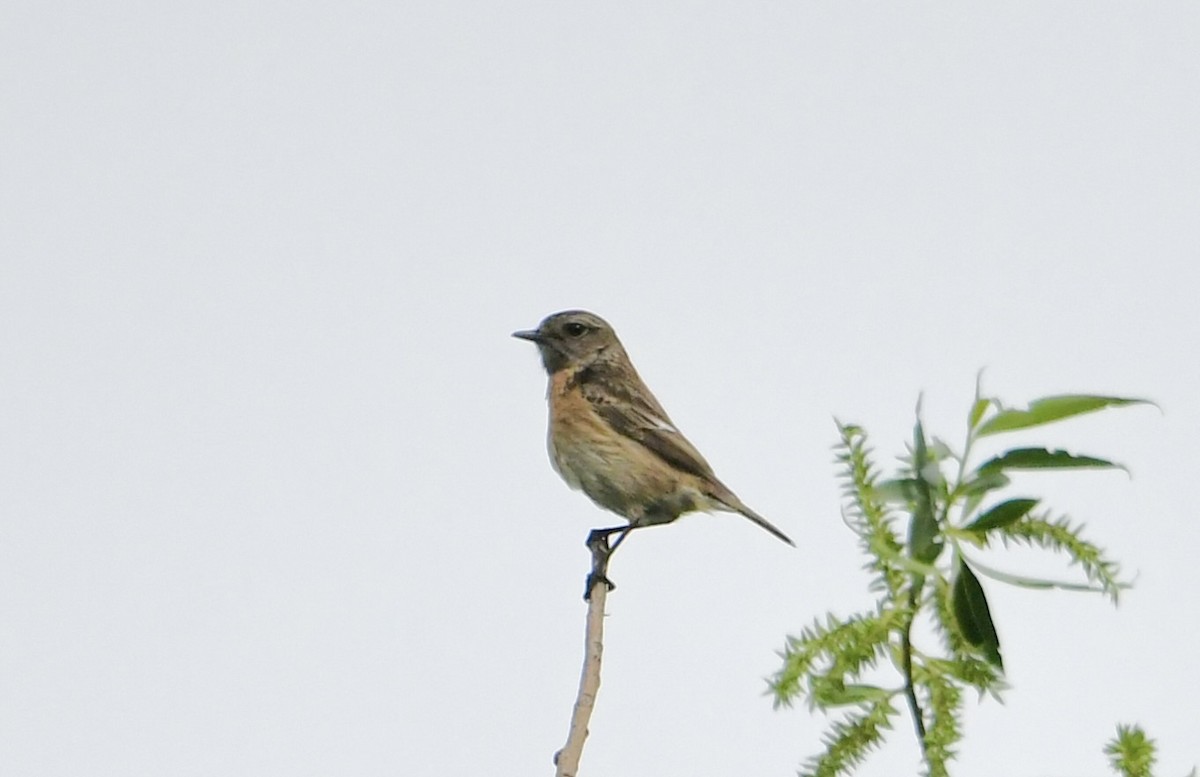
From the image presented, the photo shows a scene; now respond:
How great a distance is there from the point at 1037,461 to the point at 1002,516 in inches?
2.7

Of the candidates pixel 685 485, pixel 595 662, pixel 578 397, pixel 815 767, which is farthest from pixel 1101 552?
pixel 578 397

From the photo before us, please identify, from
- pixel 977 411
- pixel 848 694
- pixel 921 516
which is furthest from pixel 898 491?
pixel 848 694

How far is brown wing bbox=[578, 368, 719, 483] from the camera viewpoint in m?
9.18

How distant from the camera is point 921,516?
1521 millimetres

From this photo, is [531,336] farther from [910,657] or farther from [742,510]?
[910,657]

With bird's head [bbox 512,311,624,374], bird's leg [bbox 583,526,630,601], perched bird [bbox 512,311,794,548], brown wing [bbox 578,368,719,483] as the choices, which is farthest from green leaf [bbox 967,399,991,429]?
bird's head [bbox 512,311,624,374]

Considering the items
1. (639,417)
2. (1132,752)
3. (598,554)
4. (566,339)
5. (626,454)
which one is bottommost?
(1132,752)

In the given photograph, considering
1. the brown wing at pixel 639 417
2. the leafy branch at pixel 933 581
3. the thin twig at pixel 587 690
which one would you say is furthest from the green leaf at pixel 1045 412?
the brown wing at pixel 639 417

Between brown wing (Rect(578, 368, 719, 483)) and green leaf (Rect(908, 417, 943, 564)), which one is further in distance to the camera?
brown wing (Rect(578, 368, 719, 483))

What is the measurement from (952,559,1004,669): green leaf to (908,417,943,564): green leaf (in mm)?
36

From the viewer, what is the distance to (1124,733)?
148 cm

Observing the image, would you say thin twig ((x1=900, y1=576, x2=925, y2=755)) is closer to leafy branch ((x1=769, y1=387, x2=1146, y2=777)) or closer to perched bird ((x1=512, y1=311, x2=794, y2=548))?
leafy branch ((x1=769, y1=387, x2=1146, y2=777))

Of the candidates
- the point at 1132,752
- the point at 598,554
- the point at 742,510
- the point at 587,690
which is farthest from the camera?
the point at 742,510

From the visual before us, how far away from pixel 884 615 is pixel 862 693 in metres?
0.09
